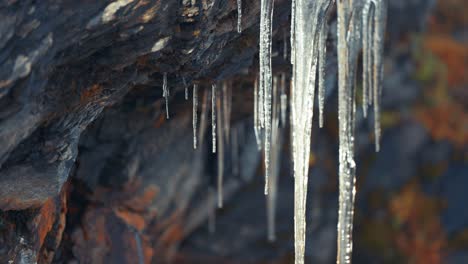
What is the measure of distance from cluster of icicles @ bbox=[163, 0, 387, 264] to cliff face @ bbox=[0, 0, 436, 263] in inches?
6.8

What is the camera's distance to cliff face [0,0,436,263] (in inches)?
167

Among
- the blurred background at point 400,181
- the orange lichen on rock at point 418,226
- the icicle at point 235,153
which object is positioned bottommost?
the orange lichen on rock at point 418,226

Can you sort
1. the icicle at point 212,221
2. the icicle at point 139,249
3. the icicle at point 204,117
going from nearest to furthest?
the icicle at point 139,249, the icicle at point 204,117, the icicle at point 212,221

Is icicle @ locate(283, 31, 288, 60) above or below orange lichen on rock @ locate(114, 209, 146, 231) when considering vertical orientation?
above

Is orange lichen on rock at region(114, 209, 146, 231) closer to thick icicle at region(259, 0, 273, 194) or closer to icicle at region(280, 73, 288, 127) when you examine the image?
icicle at region(280, 73, 288, 127)

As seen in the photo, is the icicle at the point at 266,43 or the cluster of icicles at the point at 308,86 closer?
the icicle at the point at 266,43

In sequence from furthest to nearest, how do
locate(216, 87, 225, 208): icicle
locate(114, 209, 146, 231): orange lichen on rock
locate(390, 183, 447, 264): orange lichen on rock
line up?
locate(390, 183, 447, 264): orange lichen on rock → locate(216, 87, 225, 208): icicle → locate(114, 209, 146, 231): orange lichen on rock

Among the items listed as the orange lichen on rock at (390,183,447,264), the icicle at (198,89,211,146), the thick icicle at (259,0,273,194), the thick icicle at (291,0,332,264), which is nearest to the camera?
the thick icicle at (259,0,273,194)

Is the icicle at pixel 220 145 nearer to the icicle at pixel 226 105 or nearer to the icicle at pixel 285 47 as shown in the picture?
the icicle at pixel 226 105

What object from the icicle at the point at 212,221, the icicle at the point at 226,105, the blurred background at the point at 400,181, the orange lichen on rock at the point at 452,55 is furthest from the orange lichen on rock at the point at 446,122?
the icicle at the point at 226,105

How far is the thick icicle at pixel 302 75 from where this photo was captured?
549cm

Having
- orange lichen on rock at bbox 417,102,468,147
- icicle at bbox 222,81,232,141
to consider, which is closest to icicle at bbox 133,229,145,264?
icicle at bbox 222,81,232,141

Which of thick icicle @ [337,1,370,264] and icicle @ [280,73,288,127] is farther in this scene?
icicle @ [280,73,288,127]

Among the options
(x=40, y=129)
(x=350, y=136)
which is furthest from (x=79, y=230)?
(x=350, y=136)
